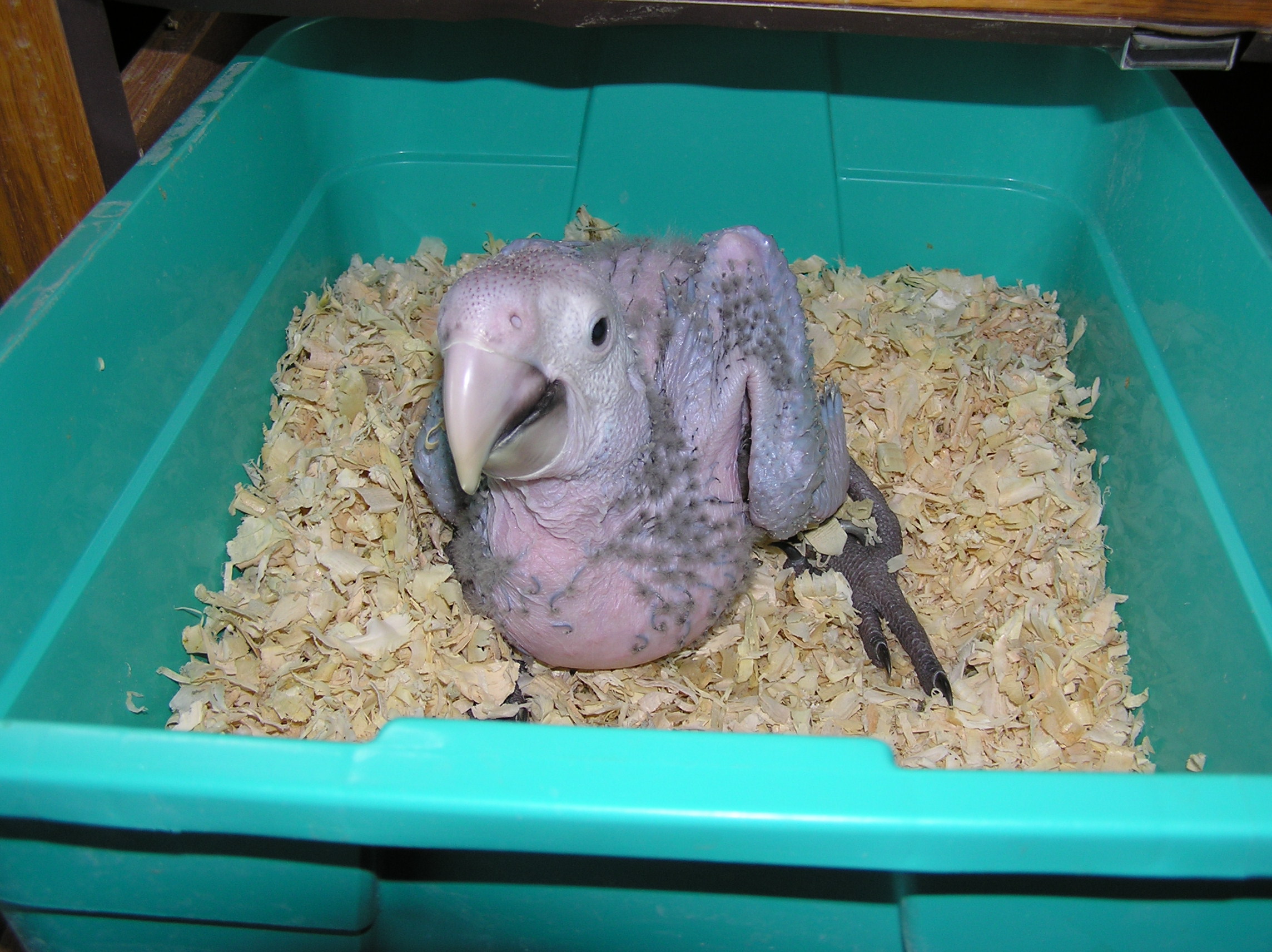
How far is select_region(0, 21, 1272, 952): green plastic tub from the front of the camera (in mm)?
695

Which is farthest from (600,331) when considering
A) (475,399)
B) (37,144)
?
(37,144)

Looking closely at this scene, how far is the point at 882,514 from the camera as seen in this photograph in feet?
4.98

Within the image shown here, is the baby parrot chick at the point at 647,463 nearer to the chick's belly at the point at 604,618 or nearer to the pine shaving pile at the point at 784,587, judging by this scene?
the chick's belly at the point at 604,618

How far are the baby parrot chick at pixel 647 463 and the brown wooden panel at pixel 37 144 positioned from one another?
2.41 feet

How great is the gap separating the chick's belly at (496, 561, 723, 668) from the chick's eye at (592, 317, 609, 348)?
0.29 m

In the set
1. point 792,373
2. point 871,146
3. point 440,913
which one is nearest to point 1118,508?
point 792,373

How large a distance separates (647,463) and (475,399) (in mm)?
302

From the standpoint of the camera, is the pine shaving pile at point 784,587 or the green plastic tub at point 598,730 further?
the pine shaving pile at point 784,587

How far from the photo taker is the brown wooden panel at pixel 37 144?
1.29m

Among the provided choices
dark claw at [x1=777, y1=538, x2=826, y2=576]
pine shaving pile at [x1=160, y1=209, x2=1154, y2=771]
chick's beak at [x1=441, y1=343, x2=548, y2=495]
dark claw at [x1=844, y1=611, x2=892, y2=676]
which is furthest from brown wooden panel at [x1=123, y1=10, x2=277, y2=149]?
dark claw at [x1=844, y1=611, x2=892, y2=676]

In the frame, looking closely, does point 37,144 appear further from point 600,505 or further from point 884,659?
point 884,659

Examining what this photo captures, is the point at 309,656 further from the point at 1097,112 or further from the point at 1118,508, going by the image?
the point at 1097,112

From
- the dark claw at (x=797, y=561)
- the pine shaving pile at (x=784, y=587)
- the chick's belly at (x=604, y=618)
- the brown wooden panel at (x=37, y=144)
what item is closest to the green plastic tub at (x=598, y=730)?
the pine shaving pile at (x=784, y=587)

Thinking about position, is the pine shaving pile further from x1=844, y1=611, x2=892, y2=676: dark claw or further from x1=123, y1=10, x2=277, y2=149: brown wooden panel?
x1=123, y1=10, x2=277, y2=149: brown wooden panel
